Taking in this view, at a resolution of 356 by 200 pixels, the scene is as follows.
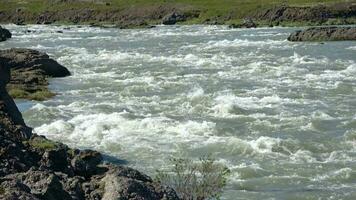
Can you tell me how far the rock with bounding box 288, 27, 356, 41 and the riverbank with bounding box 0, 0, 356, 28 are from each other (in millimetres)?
24915

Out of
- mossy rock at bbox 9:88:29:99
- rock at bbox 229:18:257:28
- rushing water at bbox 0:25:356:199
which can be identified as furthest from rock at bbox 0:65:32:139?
rock at bbox 229:18:257:28

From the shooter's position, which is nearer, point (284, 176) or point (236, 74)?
point (284, 176)

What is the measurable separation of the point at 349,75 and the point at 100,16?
9344cm

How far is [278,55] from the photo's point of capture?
193 feet

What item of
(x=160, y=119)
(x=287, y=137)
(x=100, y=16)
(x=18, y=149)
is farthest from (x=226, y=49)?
(x=100, y=16)

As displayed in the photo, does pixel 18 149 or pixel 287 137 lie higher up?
pixel 18 149

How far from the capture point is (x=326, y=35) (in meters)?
72.2

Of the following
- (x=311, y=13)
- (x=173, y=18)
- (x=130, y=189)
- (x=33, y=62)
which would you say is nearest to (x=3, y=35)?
(x=173, y=18)

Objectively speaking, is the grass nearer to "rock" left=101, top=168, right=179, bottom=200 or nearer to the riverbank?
the riverbank

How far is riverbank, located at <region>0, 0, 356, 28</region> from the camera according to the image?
102750mm

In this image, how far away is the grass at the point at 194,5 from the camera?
378 feet

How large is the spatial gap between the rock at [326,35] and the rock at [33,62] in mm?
30902

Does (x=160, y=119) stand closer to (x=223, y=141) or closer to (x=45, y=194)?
(x=223, y=141)

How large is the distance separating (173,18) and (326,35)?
1933 inches
